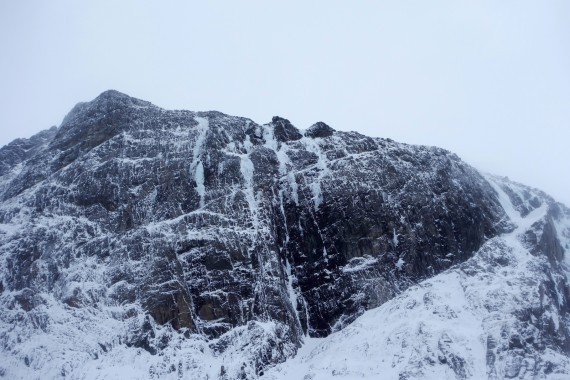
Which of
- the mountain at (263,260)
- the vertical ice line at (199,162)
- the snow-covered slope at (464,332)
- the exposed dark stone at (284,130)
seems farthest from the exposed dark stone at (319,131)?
the snow-covered slope at (464,332)

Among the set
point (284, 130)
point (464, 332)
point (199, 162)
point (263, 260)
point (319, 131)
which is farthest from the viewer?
point (284, 130)

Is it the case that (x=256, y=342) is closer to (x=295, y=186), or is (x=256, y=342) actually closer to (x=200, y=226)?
(x=200, y=226)

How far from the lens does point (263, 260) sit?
64812 millimetres

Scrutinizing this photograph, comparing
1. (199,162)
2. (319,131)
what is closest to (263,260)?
(199,162)

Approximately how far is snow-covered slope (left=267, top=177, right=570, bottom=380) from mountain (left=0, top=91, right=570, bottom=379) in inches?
8.9

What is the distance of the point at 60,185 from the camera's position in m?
73.2

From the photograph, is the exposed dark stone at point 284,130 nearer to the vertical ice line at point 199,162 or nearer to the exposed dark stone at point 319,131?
the exposed dark stone at point 319,131

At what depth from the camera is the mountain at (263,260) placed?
170 feet

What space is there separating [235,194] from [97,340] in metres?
28.5

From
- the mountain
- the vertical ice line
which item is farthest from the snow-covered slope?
the vertical ice line

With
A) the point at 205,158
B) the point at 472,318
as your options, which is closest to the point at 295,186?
the point at 205,158

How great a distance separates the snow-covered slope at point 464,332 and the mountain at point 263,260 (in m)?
0.23

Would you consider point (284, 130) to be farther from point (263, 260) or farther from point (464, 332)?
point (464, 332)

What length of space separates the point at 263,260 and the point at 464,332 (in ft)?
88.8
